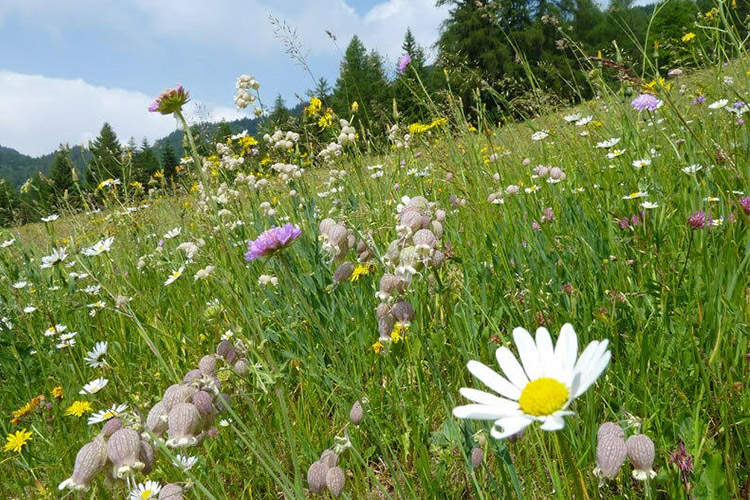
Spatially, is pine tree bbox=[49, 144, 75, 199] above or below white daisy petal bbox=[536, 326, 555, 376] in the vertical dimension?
above

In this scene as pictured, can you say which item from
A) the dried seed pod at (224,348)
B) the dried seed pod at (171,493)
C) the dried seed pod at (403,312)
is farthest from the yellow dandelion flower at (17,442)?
the dried seed pod at (403,312)

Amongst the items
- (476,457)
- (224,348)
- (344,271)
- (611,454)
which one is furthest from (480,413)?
(344,271)

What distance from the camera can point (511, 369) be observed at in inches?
27.3

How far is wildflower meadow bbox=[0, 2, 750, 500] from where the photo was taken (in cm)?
95

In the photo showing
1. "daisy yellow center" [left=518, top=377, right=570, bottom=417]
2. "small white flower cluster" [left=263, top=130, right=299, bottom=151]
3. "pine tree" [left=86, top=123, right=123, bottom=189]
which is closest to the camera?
"daisy yellow center" [left=518, top=377, right=570, bottom=417]

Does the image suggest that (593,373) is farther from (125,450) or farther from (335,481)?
(125,450)

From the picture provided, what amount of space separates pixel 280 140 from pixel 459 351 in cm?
252

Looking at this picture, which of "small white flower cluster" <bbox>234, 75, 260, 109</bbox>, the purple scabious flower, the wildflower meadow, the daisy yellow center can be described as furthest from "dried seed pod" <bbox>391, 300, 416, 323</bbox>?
"small white flower cluster" <bbox>234, 75, 260, 109</bbox>

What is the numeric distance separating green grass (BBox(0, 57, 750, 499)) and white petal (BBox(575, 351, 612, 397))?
157 millimetres

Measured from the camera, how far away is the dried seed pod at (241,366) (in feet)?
4.15

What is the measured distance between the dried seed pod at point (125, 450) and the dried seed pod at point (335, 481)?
341mm

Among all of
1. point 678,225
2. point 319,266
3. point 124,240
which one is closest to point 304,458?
point 319,266

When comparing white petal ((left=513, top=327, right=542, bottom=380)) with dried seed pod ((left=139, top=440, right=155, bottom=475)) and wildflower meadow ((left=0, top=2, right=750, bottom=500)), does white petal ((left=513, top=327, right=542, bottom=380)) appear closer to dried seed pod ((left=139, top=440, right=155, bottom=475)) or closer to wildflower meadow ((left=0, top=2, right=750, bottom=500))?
wildflower meadow ((left=0, top=2, right=750, bottom=500))

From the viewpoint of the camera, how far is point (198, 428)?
0.99 metres
